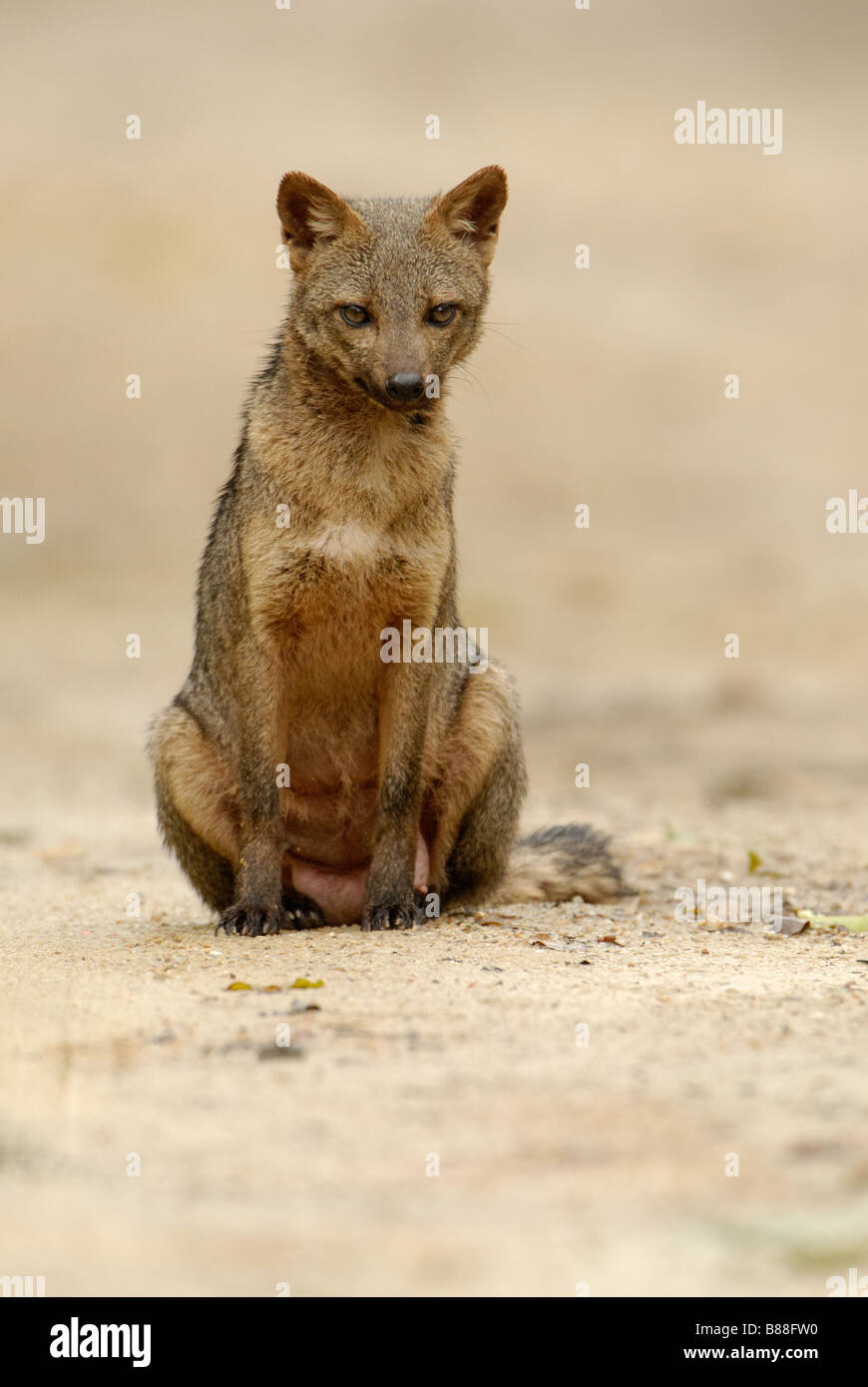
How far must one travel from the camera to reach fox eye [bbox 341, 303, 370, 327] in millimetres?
6965

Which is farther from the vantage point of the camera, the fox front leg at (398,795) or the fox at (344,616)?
the fox front leg at (398,795)

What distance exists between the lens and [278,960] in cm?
625

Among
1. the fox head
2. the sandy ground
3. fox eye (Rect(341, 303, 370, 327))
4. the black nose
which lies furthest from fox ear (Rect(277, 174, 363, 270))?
the sandy ground

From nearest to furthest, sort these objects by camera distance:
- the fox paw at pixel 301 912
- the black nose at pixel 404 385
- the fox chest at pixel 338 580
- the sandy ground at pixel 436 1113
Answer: the sandy ground at pixel 436 1113, the black nose at pixel 404 385, the fox chest at pixel 338 580, the fox paw at pixel 301 912

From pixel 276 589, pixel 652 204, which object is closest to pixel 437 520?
pixel 276 589

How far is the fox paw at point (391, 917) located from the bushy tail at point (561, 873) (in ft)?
2.91

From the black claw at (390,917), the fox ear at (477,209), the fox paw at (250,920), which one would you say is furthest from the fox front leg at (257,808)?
the fox ear at (477,209)

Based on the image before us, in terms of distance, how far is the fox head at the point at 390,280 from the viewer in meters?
6.88

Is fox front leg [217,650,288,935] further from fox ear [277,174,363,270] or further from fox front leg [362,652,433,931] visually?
fox ear [277,174,363,270]

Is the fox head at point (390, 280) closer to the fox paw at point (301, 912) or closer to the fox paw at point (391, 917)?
the fox paw at point (391, 917)

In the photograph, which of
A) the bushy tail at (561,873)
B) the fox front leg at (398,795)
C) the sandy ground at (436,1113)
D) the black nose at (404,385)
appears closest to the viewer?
the sandy ground at (436,1113)

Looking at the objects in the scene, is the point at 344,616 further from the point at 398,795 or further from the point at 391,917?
the point at 391,917

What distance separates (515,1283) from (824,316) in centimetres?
2706

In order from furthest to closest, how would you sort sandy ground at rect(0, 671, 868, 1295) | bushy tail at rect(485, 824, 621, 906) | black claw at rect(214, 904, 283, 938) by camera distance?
bushy tail at rect(485, 824, 621, 906) < black claw at rect(214, 904, 283, 938) < sandy ground at rect(0, 671, 868, 1295)
